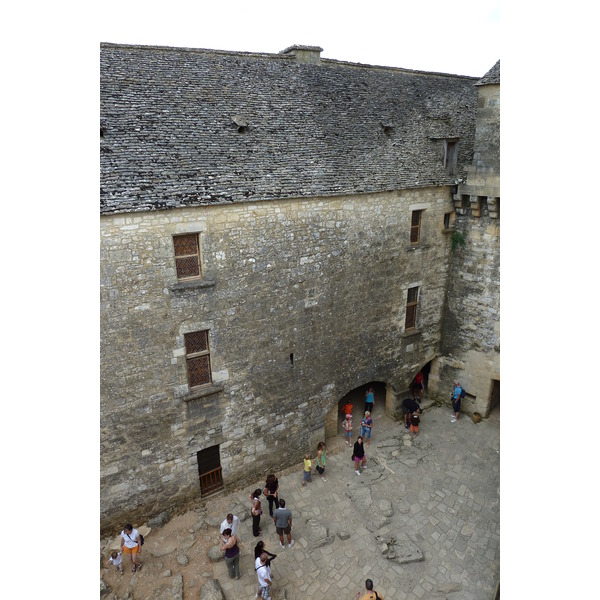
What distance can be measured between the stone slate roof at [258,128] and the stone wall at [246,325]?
0.59 m

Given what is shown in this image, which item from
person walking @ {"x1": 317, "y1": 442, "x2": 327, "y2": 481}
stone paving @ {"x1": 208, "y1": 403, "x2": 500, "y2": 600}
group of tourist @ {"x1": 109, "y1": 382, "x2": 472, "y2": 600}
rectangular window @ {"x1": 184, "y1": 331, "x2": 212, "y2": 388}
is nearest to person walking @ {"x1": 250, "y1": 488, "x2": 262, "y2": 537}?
group of tourist @ {"x1": 109, "y1": 382, "x2": 472, "y2": 600}

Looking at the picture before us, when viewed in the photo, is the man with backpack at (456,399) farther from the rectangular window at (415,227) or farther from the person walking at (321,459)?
the rectangular window at (415,227)

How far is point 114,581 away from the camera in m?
9.97

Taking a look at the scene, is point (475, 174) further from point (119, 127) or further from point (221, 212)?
→ point (119, 127)

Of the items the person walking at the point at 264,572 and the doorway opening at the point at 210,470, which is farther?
the doorway opening at the point at 210,470

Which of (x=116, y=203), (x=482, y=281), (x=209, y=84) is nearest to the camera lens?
(x=116, y=203)

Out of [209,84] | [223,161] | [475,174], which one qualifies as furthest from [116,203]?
[475,174]

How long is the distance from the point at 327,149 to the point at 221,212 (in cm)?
425

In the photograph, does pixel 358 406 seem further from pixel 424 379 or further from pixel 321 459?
pixel 321 459

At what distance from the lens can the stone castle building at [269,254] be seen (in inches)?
397

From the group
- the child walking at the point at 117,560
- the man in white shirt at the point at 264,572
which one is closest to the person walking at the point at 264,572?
the man in white shirt at the point at 264,572

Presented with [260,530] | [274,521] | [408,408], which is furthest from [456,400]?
[260,530]

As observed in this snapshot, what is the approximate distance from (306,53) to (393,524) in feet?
49.0

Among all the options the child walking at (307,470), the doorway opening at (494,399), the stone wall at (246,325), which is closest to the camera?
the stone wall at (246,325)
